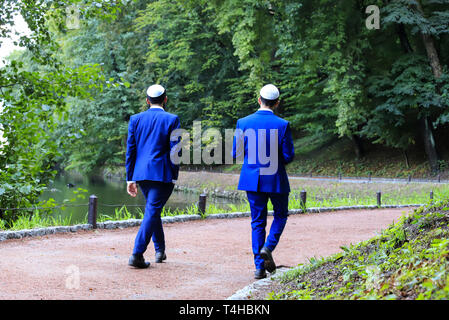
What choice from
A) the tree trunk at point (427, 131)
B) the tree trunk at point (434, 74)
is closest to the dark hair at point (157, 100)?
the tree trunk at point (434, 74)

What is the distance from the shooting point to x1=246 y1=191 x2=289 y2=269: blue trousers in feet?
19.9

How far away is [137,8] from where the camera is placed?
131 ft

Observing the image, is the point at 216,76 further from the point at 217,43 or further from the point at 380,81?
the point at 380,81

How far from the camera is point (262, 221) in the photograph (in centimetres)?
614

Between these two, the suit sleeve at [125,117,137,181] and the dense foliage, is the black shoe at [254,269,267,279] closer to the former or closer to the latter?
the suit sleeve at [125,117,137,181]

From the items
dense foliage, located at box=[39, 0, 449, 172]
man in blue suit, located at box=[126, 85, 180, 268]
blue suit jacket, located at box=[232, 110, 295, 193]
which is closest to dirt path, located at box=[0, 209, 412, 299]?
man in blue suit, located at box=[126, 85, 180, 268]

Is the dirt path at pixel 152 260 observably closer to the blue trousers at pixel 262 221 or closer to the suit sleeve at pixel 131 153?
the blue trousers at pixel 262 221

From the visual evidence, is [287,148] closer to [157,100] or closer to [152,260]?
[157,100]

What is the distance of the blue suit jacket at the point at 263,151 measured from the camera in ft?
19.9

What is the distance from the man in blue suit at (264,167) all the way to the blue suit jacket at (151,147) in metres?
0.81

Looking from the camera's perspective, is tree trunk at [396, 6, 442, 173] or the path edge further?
tree trunk at [396, 6, 442, 173]

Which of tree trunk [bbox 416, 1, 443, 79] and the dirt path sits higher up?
tree trunk [bbox 416, 1, 443, 79]
